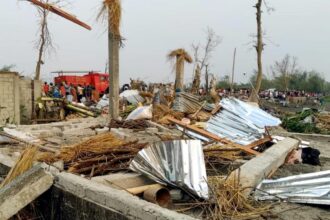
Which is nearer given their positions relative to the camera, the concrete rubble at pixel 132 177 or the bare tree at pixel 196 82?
the concrete rubble at pixel 132 177

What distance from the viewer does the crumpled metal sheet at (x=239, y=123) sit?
8328 mm

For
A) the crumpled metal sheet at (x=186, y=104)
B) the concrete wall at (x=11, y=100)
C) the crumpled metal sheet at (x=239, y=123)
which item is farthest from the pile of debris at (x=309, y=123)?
the concrete wall at (x=11, y=100)

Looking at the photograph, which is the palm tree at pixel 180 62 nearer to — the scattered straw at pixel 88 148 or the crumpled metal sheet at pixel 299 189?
the scattered straw at pixel 88 148

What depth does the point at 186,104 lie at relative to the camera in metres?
13.5

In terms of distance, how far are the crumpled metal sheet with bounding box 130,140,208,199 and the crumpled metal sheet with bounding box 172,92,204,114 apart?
7825mm

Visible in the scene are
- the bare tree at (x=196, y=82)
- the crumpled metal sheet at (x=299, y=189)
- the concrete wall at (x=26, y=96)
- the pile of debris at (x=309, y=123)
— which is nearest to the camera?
the crumpled metal sheet at (x=299, y=189)

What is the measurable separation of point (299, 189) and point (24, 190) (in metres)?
3.36

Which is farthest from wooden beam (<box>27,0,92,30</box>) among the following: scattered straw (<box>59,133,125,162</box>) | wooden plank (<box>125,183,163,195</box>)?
wooden plank (<box>125,183,163,195</box>)

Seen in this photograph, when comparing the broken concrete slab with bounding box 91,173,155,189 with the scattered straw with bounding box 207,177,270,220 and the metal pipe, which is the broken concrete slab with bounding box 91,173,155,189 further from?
the scattered straw with bounding box 207,177,270,220

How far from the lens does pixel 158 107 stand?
13.1 m

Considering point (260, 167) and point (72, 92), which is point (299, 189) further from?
point (72, 92)

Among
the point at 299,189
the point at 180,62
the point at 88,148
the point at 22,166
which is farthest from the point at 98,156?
the point at 180,62

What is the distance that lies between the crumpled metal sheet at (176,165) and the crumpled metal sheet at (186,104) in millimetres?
7825

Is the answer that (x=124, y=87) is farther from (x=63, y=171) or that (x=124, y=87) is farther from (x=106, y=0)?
(x=63, y=171)
